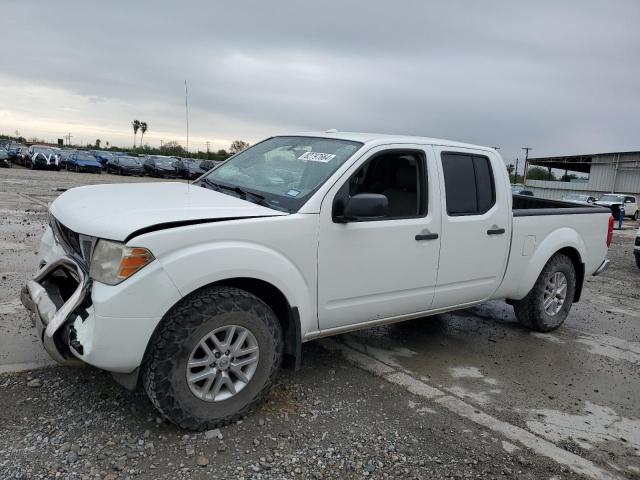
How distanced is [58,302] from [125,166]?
118 feet

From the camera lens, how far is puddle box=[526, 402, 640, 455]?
143 inches

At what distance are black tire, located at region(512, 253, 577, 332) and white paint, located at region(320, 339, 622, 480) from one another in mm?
1980

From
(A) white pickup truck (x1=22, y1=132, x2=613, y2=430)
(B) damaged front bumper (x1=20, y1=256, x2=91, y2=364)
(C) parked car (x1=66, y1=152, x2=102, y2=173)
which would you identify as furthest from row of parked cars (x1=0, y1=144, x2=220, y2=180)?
(B) damaged front bumper (x1=20, y1=256, x2=91, y2=364)

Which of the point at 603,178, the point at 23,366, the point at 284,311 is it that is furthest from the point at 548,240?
the point at 603,178

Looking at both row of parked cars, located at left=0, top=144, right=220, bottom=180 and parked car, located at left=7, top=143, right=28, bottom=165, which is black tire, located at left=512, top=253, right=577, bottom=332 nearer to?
row of parked cars, located at left=0, top=144, right=220, bottom=180

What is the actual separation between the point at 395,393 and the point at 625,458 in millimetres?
1500

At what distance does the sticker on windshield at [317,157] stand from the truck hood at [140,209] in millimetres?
675

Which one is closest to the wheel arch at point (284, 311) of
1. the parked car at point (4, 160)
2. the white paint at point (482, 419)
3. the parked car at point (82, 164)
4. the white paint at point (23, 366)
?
the white paint at point (482, 419)

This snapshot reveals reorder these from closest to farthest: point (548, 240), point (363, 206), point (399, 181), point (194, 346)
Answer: point (194, 346)
point (363, 206)
point (399, 181)
point (548, 240)

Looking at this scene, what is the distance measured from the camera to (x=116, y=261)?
2.93 m

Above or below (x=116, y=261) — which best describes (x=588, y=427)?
below

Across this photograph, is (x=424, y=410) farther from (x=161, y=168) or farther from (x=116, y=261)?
(x=161, y=168)

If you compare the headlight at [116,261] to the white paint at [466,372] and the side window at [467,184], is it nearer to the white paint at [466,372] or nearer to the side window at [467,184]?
the side window at [467,184]

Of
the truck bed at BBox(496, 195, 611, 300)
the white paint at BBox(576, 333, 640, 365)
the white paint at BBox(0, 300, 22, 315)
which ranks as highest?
the truck bed at BBox(496, 195, 611, 300)
